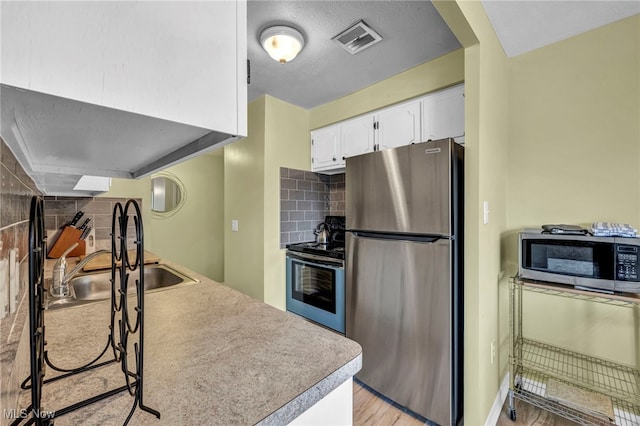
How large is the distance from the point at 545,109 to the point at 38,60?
2.44 metres

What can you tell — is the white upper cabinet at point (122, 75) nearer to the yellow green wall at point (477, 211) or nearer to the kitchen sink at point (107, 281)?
the kitchen sink at point (107, 281)

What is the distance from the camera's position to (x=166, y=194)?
13.3ft

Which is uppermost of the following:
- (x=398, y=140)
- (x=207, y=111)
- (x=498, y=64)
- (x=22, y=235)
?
(x=498, y=64)

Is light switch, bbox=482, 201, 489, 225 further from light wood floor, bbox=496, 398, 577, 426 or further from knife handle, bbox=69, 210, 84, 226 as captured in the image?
knife handle, bbox=69, 210, 84, 226

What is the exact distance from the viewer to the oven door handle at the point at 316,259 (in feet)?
7.22

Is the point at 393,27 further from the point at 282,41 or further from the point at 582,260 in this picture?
the point at 582,260

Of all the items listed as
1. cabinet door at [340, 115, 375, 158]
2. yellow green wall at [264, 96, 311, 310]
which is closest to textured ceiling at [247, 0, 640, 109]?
cabinet door at [340, 115, 375, 158]

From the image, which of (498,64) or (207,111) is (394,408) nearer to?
(207,111)

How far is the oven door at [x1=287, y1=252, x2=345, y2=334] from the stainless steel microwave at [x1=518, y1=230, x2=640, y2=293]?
1.22 metres

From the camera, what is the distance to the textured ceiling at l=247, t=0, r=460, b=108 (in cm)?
149

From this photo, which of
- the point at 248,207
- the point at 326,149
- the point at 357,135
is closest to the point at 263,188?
the point at 248,207

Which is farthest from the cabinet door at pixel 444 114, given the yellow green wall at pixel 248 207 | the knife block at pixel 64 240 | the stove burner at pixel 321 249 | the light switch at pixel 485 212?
the knife block at pixel 64 240

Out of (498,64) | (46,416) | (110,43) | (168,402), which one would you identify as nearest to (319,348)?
(168,402)

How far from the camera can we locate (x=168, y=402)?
522 mm
